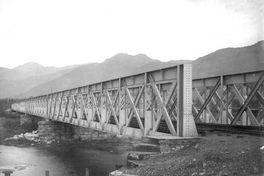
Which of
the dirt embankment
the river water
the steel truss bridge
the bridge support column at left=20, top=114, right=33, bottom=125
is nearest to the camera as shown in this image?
the dirt embankment

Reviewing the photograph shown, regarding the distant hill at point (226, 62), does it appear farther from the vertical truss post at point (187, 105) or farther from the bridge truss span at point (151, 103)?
the vertical truss post at point (187, 105)

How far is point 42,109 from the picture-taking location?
36.9 meters

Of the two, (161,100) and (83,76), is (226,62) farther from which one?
(161,100)

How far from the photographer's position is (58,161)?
74.6 feet

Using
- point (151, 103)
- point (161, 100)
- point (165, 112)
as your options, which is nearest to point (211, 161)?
point (165, 112)

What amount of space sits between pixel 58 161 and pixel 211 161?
16125mm

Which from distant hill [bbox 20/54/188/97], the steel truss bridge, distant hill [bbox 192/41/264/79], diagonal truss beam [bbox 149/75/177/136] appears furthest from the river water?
distant hill [bbox 20/54/188/97]

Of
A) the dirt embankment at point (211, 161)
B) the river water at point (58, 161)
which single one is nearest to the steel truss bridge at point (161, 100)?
the dirt embankment at point (211, 161)

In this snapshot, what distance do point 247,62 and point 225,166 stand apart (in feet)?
304

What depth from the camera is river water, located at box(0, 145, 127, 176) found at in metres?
19.1

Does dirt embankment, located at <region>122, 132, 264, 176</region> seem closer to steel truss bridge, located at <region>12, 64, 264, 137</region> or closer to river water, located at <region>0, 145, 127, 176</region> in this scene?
steel truss bridge, located at <region>12, 64, 264, 137</region>

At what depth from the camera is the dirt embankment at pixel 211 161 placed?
8.17 meters

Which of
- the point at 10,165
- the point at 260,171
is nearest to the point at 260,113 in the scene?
the point at 260,171

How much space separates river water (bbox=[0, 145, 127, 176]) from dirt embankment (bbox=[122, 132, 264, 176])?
8.51m
